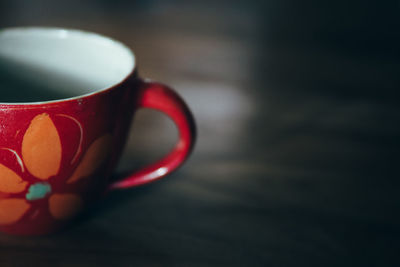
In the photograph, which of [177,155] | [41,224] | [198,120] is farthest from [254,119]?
[41,224]

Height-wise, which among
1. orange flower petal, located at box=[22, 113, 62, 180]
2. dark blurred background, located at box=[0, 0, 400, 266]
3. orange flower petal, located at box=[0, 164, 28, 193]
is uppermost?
orange flower petal, located at box=[22, 113, 62, 180]

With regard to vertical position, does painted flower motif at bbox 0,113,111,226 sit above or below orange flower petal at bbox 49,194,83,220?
above

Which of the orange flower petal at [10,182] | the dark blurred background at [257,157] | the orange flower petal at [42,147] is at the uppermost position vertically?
the orange flower petal at [42,147]

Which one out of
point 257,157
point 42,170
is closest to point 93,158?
point 42,170

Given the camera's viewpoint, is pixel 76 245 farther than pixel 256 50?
No

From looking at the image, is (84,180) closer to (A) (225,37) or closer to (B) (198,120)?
(B) (198,120)
